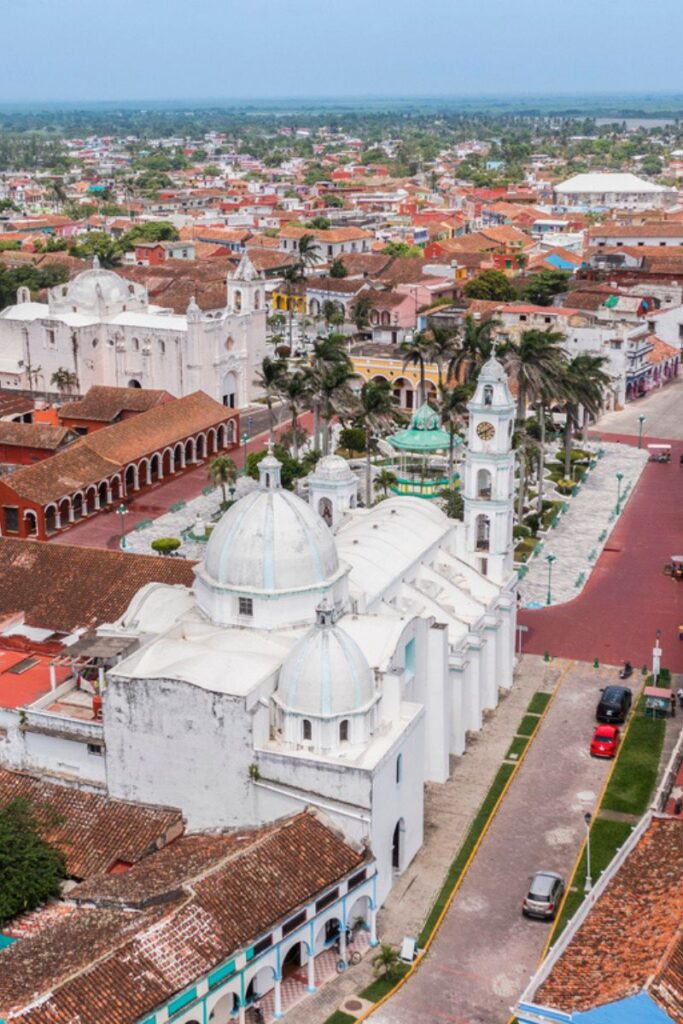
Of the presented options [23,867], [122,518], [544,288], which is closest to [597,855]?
[23,867]

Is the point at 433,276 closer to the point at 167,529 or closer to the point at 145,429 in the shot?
the point at 145,429

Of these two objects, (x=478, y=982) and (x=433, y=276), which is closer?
(x=478, y=982)

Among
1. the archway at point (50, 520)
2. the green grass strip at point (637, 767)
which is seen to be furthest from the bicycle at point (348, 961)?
the archway at point (50, 520)

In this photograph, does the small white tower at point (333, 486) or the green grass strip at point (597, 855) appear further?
the small white tower at point (333, 486)

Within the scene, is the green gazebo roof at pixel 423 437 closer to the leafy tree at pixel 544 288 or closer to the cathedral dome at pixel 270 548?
the cathedral dome at pixel 270 548

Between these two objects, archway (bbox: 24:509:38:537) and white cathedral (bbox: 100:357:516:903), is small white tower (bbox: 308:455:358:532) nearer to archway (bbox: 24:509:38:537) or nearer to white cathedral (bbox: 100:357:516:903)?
white cathedral (bbox: 100:357:516:903)

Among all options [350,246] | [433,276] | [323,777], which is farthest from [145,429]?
[350,246]

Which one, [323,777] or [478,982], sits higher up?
[323,777]
